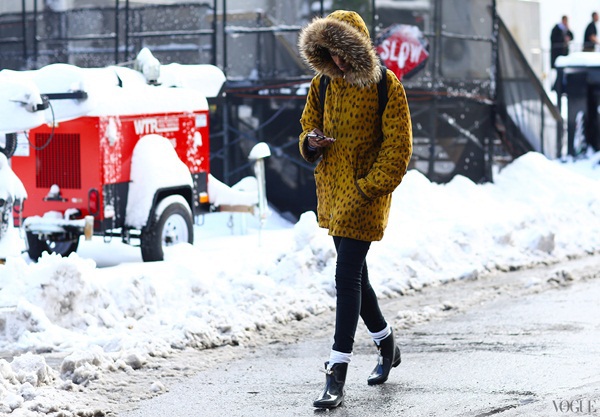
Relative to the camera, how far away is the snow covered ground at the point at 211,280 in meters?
6.59

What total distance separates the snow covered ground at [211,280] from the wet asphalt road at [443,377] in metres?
0.48

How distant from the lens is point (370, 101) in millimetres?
5742

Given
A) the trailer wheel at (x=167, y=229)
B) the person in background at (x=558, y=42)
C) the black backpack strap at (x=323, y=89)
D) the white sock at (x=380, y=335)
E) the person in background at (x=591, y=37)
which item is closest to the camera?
the black backpack strap at (x=323, y=89)

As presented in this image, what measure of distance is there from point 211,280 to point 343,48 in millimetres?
3245

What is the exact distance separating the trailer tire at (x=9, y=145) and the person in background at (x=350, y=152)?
12.6 ft

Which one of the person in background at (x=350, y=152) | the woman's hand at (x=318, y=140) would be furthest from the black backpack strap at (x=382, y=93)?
the woman's hand at (x=318, y=140)

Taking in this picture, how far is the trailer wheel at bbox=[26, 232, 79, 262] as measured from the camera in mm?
10648

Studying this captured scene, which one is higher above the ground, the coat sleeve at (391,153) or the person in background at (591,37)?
the person in background at (591,37)

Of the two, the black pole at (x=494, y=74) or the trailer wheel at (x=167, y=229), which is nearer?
the trailer wheel at (x=167, y=229)

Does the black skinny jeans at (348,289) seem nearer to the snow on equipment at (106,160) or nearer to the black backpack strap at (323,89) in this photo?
the black backpack strap at (323,89)

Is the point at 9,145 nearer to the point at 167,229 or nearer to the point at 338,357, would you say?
the point at 167,229

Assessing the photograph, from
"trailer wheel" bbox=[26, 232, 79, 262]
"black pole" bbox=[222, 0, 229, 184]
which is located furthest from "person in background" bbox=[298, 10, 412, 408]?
"black pole" bbox=[222, 0, 229, 184]

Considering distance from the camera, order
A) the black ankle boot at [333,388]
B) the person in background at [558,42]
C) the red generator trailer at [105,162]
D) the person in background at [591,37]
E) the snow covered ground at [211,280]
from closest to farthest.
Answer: the black ankle boot at [333,388]
the snow covered ground at [211,280]
the red generator trailer at [105,162]
the person in background at [591,37]
the person in background at [558,42]

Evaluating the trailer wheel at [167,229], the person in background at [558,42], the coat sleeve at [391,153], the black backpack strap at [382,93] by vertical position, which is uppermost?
the person in background at [558,42]
